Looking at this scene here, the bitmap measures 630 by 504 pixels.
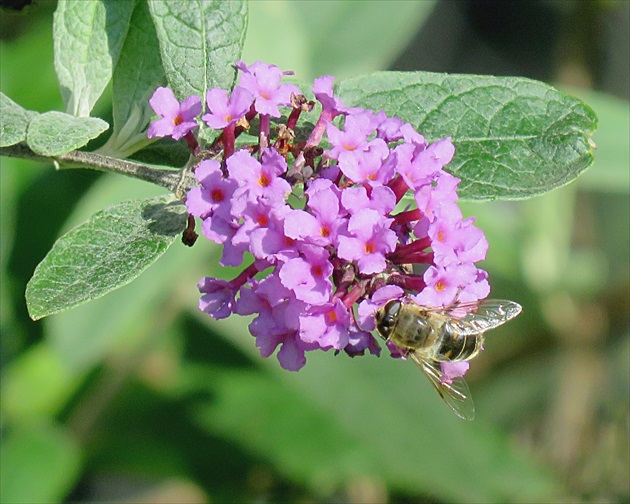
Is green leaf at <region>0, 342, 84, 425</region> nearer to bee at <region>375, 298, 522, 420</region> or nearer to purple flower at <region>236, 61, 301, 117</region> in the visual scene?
bee at <region>375, 298, 522, 420</region>

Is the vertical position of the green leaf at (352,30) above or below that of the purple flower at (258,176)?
below

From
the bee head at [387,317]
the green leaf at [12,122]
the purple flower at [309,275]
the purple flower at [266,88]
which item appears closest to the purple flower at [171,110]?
the purple flower at [266,88]

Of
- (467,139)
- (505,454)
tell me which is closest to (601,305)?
(505,454)

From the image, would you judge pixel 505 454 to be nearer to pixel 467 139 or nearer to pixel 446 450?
pixel 446 450

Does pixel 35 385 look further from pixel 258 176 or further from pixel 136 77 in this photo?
pixel 258 176

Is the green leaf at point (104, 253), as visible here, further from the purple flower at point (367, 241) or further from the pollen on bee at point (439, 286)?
the pollen on bee at point (439, 286)
